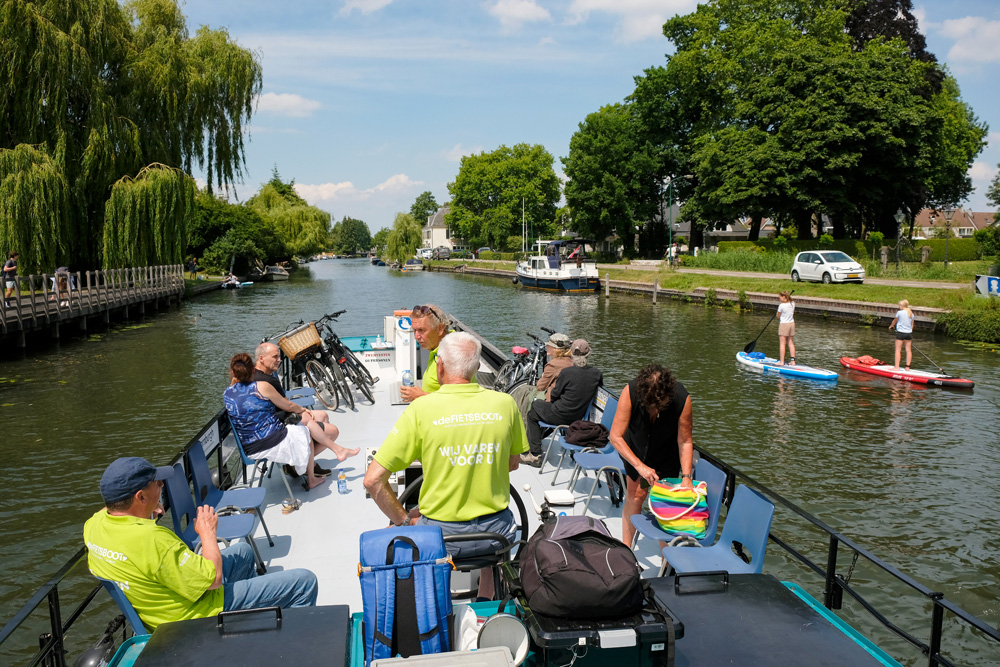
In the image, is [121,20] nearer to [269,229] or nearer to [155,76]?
[155,76]

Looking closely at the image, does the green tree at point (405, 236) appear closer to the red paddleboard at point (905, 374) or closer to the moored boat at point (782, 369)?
the moored boat at point (782, 369)

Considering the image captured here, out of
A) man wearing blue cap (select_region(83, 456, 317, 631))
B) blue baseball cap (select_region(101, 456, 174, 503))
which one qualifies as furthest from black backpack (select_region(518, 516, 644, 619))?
blue baseball cap (select_region(101, 456, 174, 503))

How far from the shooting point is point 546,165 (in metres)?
82.1

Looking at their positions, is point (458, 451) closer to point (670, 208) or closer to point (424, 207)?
point (670, 208)

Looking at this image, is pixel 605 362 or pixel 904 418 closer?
pixel 904 418

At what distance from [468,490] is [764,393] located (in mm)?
12544

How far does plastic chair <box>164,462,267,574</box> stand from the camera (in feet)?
14.1

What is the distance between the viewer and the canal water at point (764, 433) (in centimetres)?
703

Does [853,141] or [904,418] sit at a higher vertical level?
[853,141]

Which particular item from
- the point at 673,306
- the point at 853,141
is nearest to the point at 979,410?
the point at 673,306

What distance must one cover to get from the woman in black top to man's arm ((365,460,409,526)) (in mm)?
1719

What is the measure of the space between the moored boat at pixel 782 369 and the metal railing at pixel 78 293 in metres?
18.8

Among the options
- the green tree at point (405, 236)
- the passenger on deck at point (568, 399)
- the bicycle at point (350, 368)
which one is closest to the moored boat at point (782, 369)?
the bicycle at point (350, 368)

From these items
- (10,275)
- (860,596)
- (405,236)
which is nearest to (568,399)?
(860,596)
